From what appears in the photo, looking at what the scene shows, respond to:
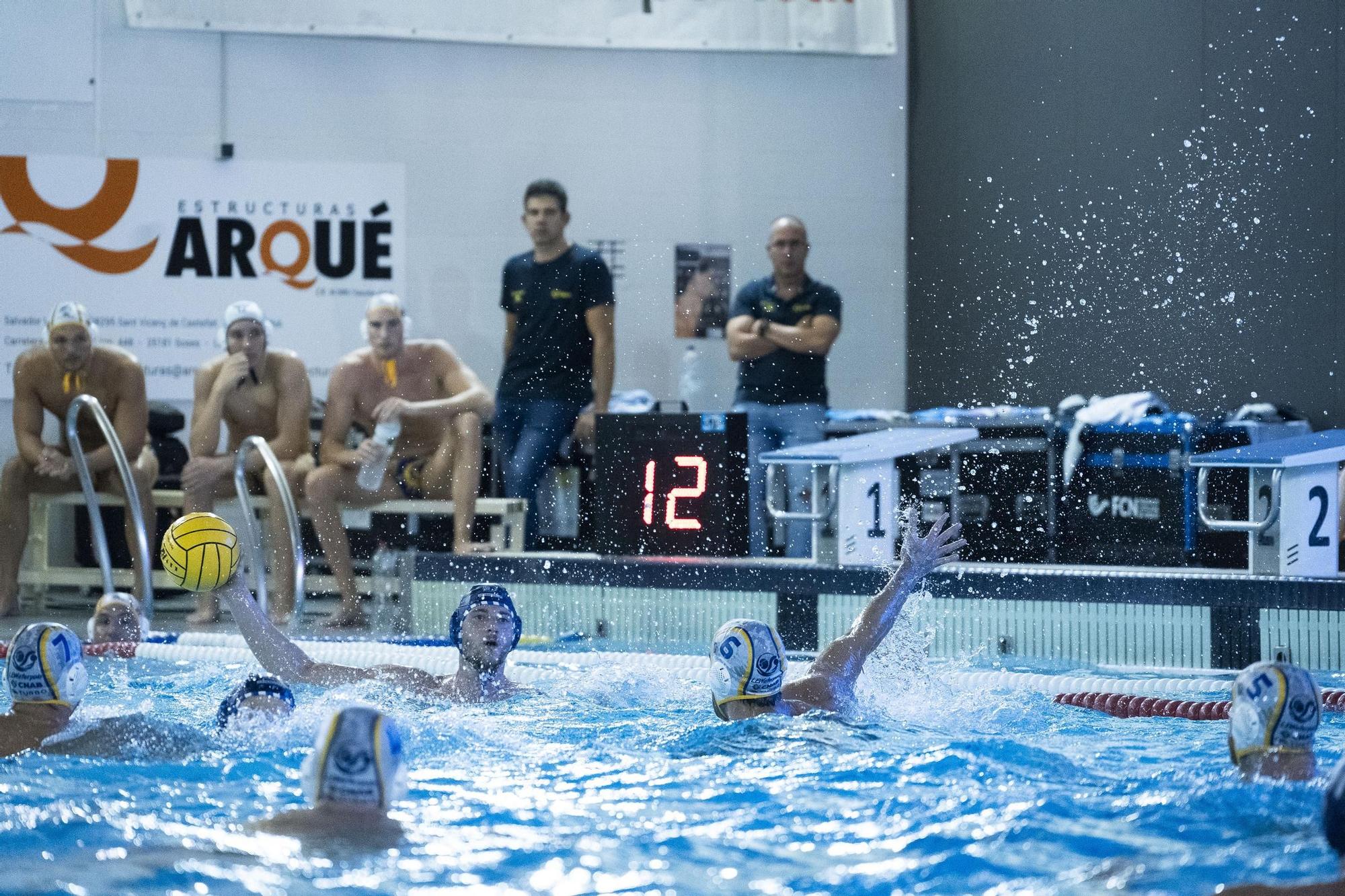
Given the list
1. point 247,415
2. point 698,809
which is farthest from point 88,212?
point 698,809

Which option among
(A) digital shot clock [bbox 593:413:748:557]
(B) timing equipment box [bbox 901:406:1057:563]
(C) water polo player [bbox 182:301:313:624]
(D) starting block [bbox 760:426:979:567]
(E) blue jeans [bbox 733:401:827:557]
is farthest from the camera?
(B) timing equipment box [bbox 901:406:1057:563]

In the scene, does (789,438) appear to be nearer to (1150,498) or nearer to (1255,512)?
(1150,498)

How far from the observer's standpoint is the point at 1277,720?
328cm

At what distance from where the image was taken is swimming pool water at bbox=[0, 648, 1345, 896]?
2.99m

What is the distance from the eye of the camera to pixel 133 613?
6.27 metres

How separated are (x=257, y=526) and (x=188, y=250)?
10.7ft

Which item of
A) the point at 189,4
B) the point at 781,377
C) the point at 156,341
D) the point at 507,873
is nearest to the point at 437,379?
the point at 781,377

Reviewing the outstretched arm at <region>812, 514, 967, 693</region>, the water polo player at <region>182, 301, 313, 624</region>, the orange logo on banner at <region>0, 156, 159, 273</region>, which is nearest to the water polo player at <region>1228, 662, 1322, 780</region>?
the outstretched arm at <region>812, 514, 967, 693</region>

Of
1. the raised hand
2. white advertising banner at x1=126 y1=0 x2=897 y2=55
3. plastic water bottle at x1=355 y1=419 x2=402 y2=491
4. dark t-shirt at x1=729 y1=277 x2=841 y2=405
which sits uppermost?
white advertising banner at x1=126 y1=0 x2=897 y2=55

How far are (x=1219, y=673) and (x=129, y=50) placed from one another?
7.31m

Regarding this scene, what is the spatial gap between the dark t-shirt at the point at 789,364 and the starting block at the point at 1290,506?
7.11 feet

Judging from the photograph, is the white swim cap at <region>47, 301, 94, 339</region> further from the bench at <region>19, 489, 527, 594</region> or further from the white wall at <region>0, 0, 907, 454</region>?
the white wall at <region>0, 0, 907, 454</region>

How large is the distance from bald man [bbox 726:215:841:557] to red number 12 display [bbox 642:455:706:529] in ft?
2.53

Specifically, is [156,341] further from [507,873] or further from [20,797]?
[507,873]
